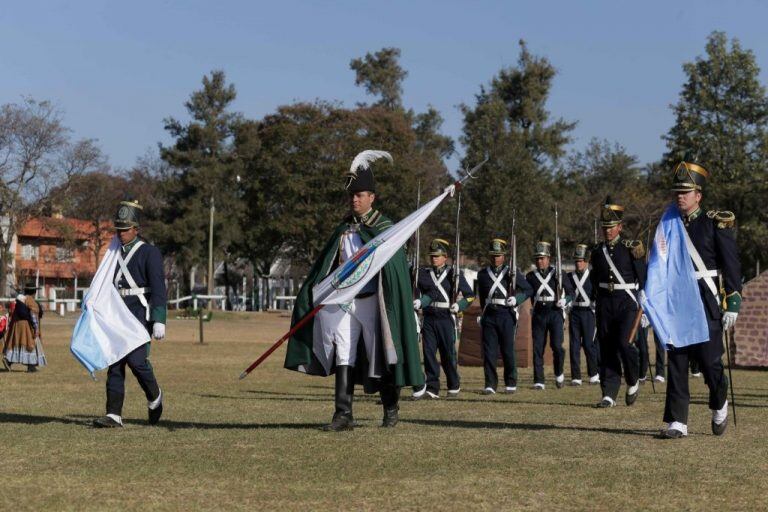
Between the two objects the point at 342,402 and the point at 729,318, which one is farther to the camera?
the point at 342,402

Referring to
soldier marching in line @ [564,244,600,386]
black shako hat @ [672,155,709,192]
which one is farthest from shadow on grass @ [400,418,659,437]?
soldier marching in line @ [564,244,600,386]

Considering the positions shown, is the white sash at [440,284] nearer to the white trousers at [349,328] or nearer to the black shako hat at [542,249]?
the black shako hat at [542,249]

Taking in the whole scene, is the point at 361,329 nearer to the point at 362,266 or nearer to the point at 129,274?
the point at 362,266

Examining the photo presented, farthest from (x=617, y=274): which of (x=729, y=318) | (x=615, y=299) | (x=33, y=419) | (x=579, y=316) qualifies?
(x=33, y=419)

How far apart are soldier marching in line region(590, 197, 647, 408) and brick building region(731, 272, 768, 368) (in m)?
11.2

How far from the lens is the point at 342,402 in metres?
10.8

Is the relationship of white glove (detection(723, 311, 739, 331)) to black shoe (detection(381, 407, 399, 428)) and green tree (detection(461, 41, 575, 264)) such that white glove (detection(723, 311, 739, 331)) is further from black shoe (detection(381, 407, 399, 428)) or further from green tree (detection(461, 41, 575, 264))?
green tree (detection(461, 41, 575, 264))

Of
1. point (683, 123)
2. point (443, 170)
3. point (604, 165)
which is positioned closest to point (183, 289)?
point (443, 170)

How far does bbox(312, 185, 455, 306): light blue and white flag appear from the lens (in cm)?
1068

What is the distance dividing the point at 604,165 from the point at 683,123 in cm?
3676

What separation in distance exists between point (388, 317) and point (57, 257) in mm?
84539

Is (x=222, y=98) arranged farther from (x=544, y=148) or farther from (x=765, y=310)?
(x=765, y=310)

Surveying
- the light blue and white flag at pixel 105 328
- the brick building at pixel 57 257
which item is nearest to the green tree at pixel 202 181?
the brick building at pixel 57 257

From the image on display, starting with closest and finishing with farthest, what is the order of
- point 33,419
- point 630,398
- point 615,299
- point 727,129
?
point 33,419, point 615,299, point 630,398, point 727,129
